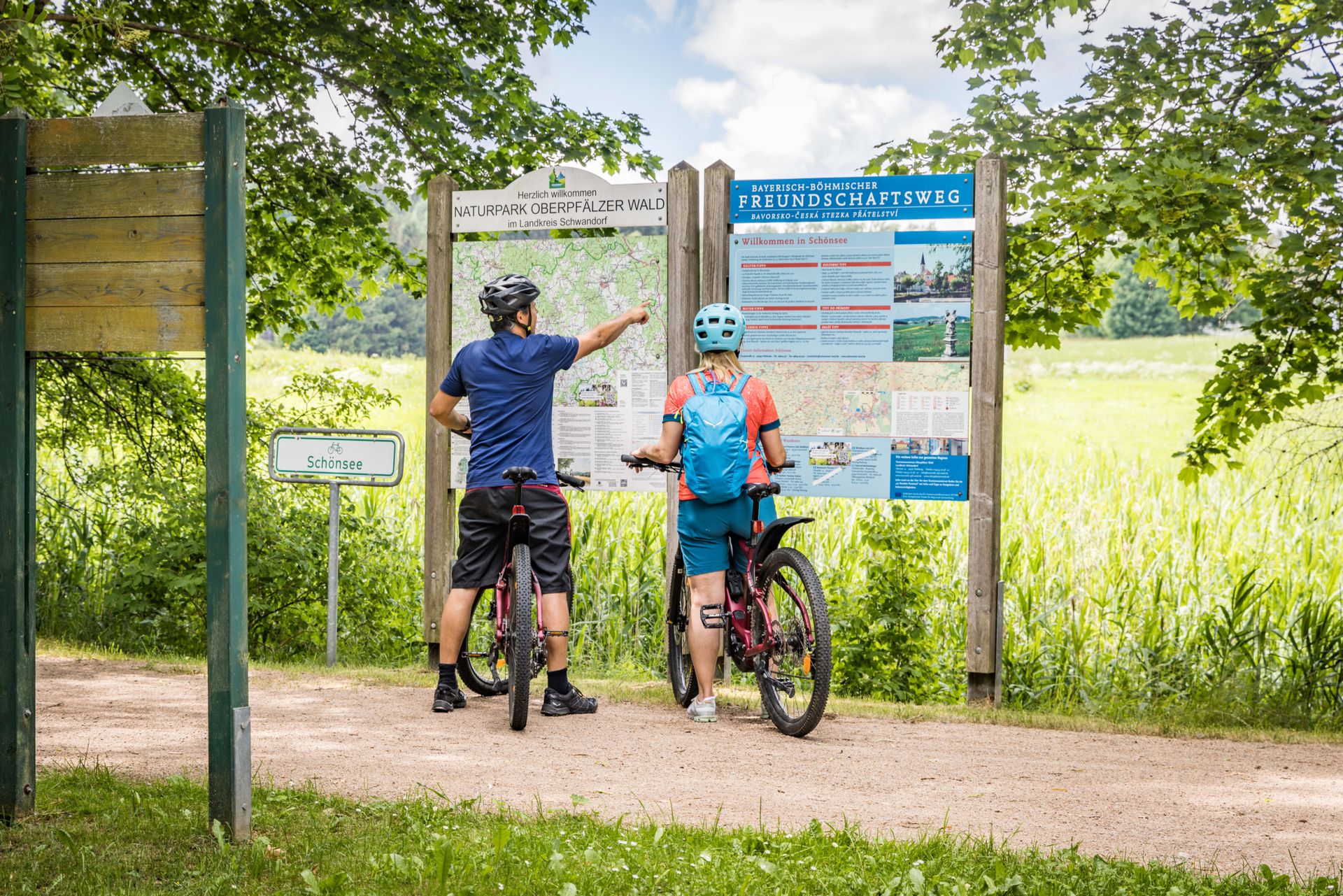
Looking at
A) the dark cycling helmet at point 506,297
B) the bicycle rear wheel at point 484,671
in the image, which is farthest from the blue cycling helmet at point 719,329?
the bicycle rear wheel at point 484,671

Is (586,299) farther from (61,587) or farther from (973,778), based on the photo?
(61,587)

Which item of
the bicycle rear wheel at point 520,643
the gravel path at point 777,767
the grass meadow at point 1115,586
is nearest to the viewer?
the gravel path at point 777,767

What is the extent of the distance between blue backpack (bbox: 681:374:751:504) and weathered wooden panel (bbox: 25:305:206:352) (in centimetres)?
244

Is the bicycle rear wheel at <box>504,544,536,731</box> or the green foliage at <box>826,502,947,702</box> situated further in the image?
the green foliage at <box>826,502,947,702</box>

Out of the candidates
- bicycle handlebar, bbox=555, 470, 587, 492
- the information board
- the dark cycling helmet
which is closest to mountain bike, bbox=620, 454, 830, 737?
bicycle handlebar, bbox=555, 470, 587, 492

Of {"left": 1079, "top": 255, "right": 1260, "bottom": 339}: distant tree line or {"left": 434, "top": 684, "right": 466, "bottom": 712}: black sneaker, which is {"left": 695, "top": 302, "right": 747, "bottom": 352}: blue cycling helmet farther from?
{"left": 1079, "top": 255, "right": 1260, "bottom": 339}: distant tree line

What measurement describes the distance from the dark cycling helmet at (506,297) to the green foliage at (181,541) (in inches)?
147

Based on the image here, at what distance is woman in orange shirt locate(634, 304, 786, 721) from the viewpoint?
5660 millimetres

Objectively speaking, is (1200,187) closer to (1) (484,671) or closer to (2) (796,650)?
(2) (796,650)

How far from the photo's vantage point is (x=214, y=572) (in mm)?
3662

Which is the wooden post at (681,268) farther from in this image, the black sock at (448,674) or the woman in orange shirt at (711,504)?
the black sock at (448,674)

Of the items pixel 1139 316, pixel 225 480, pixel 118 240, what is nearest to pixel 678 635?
pixel 225 480

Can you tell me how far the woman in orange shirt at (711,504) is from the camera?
18.6 ft

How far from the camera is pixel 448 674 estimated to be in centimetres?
590
